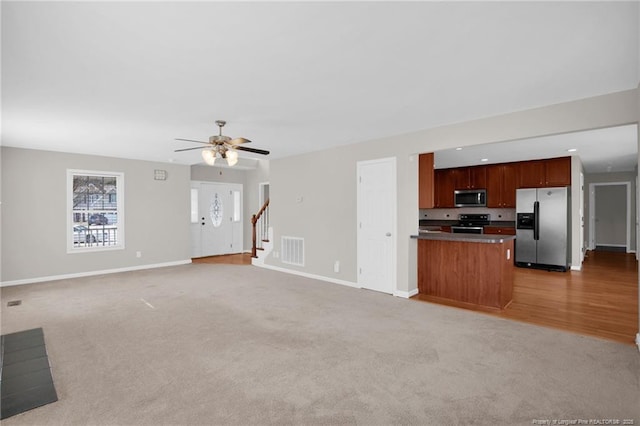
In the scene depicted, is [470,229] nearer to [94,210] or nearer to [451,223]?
[451,223]

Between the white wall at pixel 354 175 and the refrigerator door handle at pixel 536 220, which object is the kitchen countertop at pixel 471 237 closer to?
the white wall at pixel 354 175

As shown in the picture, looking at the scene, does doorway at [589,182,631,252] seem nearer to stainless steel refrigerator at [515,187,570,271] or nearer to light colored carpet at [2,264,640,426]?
stainless steel refrigerator at [515,187,570,271]

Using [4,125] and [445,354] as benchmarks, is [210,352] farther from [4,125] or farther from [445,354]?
[4,125]

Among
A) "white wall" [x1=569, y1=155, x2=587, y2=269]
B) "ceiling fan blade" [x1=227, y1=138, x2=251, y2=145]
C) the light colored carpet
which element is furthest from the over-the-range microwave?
"ceiling fan blade" [x1=227, y1=138, x2=251, y2=145]

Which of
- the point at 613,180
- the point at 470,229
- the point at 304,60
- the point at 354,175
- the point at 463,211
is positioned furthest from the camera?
the point at 613,180

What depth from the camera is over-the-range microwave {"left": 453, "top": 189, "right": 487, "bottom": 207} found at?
7969mm

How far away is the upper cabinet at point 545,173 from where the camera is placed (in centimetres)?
688

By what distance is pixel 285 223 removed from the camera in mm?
6879

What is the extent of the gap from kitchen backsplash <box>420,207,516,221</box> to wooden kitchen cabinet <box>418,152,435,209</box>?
3974mm

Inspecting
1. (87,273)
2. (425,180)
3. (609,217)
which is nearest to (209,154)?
(425,180)

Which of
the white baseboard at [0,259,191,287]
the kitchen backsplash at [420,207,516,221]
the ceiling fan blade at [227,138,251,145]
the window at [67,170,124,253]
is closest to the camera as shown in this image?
the ceiling fan blade at [227,138,251,145]

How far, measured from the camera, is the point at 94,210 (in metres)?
6.69

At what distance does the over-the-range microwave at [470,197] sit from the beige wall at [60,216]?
6804mm

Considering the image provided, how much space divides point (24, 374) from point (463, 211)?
28.2 ft
